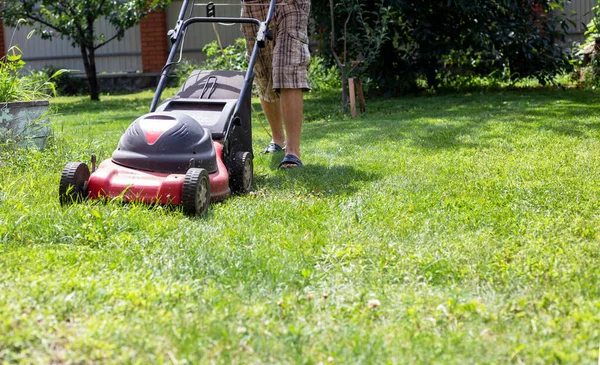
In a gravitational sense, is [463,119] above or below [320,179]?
above

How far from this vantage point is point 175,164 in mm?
3787

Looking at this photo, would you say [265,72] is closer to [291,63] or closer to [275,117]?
[275,117]

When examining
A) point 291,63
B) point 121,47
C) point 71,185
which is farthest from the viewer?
point 121,47

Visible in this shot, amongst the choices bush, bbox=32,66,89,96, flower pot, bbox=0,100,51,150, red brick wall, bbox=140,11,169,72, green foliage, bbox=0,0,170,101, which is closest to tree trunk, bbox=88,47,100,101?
green foliage, bbox=0,0,170,101

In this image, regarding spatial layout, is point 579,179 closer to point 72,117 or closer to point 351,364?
point 351,364

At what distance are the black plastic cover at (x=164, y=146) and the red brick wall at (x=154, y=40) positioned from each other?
1365cm

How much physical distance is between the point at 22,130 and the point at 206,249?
2552 mm

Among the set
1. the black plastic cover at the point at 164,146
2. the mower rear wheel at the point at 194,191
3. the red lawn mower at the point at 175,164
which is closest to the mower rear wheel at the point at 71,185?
the red lawn mower at the point at 175,164

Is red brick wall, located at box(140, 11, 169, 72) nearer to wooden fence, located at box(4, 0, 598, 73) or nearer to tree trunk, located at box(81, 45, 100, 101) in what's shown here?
wooden fence, located at box(4, 0, 598, 73)

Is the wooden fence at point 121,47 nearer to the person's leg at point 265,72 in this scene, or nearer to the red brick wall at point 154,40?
the red brick wall at point 154,40

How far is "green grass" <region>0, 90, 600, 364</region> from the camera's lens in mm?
2152

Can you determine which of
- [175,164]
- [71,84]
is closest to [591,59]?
[175,164]

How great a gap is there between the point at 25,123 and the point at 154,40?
12.6 metres

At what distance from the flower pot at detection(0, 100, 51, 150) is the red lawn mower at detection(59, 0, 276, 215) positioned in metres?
1.14
